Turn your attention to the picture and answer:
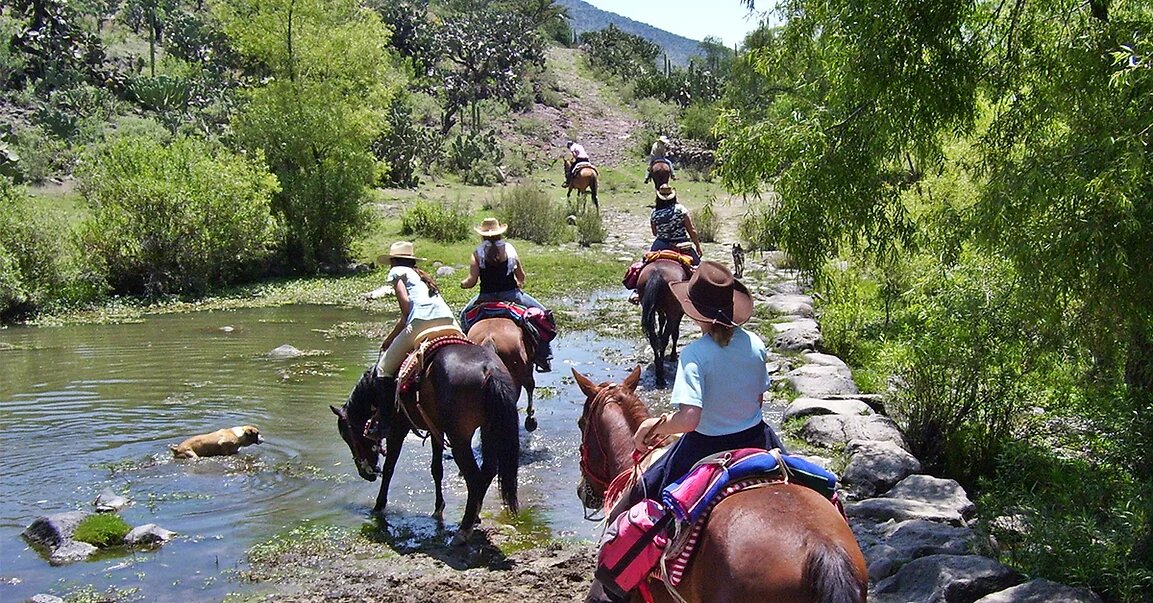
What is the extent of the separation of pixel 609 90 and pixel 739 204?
32128mm

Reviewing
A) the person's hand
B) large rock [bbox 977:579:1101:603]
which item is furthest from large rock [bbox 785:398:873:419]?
the person's hand

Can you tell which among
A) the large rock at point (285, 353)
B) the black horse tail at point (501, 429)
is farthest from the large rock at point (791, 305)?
the black horse tail at point (501, 429)

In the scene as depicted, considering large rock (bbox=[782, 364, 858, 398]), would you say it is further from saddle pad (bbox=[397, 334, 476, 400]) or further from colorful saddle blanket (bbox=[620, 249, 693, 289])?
saddle pad (bbox=[397, 334, 476, 400])

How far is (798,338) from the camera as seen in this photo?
1484cm

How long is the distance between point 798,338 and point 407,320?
802 cm

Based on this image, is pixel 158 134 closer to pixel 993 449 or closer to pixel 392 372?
pixel 392 372

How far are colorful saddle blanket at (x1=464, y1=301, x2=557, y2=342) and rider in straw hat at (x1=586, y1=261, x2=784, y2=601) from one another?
546 cm

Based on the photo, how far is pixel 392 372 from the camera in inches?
334

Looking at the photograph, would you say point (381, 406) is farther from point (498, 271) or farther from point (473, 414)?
point (498, 271)

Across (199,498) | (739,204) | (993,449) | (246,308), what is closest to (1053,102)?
(993,449)

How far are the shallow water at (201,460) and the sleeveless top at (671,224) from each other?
196cm

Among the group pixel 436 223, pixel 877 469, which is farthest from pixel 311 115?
pixel 877 469

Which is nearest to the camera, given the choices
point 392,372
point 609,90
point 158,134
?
point 392,372

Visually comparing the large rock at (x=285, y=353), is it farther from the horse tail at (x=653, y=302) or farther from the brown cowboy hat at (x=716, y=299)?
the brown cowboy hat at (x=716, y=299)
